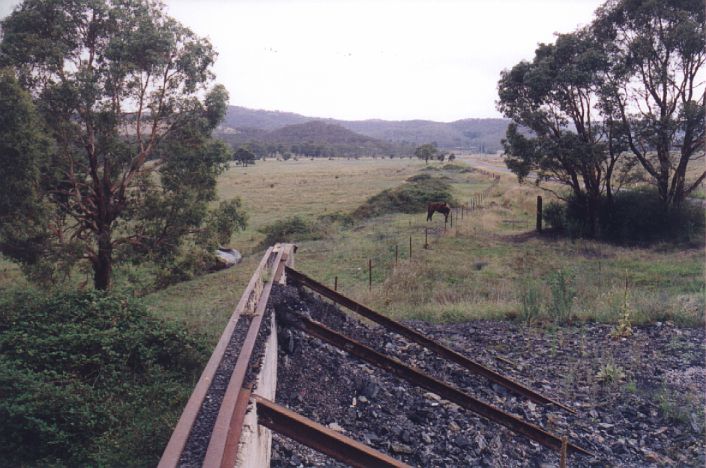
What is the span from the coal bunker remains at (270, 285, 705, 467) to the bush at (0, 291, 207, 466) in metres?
1.23

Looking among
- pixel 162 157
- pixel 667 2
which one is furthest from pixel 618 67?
pixel 162 157

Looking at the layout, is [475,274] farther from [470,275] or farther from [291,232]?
[291,232]

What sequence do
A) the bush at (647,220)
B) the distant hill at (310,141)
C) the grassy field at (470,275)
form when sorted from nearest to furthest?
the grassy field at (470,275)
the bush at (647,220)
the distant hill at (310,141)

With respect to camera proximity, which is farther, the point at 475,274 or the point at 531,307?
the point at 475,274

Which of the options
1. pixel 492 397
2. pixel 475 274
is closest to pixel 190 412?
pixel 492 397

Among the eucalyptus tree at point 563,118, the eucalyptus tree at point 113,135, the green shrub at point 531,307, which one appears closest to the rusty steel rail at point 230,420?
the green shrub at point 531,307

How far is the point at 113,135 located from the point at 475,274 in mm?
8905

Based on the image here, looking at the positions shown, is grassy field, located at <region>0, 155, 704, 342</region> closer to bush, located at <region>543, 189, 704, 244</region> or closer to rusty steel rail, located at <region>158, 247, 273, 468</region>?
bush, located at <region>543, 189, 704, 244</region>

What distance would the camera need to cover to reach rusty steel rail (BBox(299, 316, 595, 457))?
15.2 ft

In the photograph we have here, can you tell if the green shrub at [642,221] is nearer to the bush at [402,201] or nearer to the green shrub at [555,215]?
the green shrub at [555,215]

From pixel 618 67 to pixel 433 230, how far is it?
8491 mm

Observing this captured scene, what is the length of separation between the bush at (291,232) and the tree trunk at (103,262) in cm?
984

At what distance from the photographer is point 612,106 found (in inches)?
746

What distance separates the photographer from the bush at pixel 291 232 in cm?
2184
